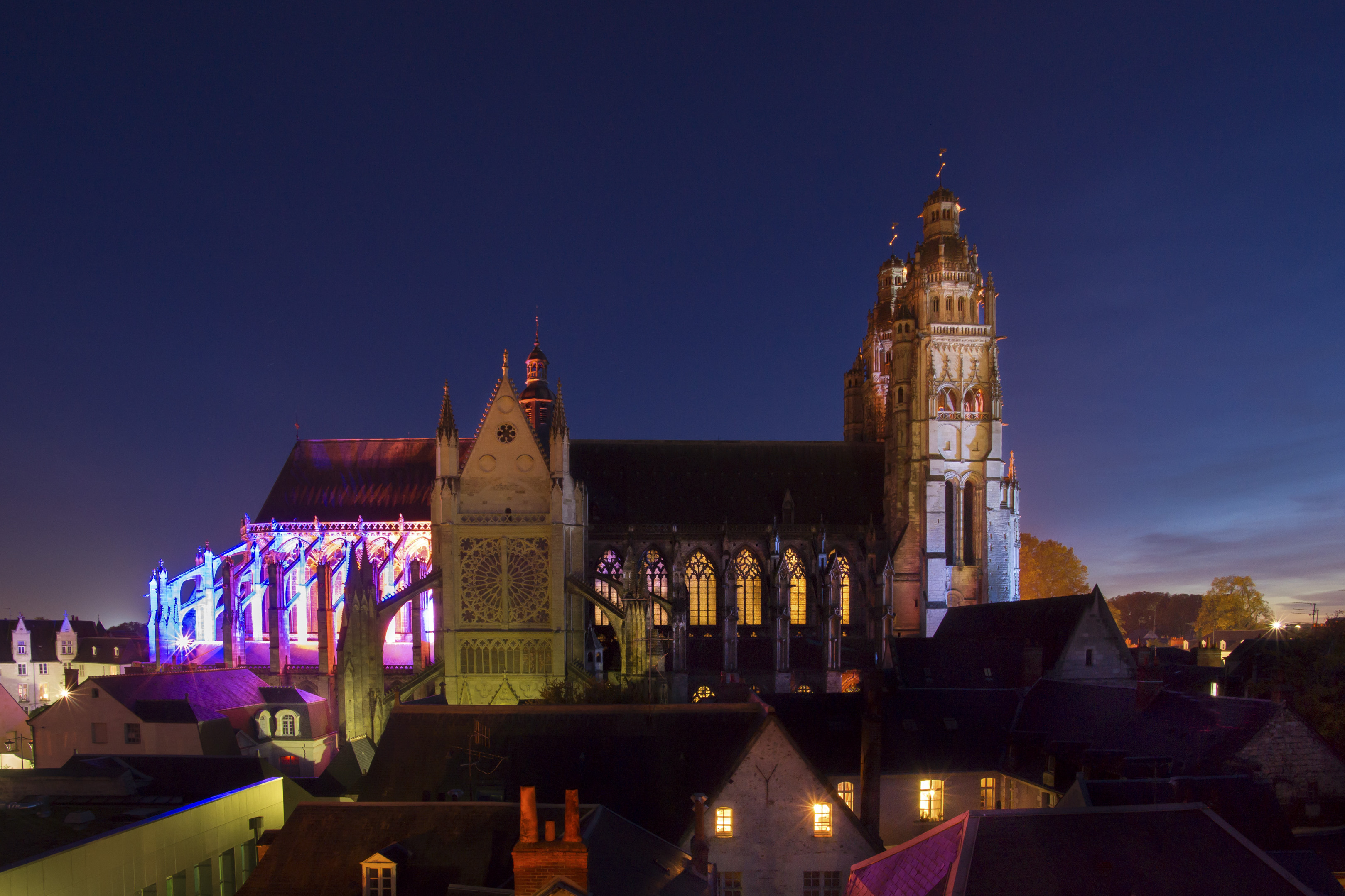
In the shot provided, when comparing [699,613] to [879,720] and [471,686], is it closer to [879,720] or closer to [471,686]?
[471,686]

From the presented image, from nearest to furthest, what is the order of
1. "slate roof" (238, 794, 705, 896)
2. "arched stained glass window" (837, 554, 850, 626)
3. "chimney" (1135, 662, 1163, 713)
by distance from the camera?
1. "slate roof" (238, 794, 705, 896)
2. "chimney" (1135, 662, 1163, 713)
3. "arched stained glass window" (837, 554, 850, 626)

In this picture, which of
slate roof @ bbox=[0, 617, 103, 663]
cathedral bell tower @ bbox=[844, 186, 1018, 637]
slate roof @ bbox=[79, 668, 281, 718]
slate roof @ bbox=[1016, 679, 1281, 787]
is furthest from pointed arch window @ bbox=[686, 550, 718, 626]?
slate roof @ bbox=[0, 617, 103, 663]

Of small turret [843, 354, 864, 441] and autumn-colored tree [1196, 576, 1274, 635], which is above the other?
small turret [843, 354, 864, 441]

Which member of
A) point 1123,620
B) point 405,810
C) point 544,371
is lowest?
point 1123,620

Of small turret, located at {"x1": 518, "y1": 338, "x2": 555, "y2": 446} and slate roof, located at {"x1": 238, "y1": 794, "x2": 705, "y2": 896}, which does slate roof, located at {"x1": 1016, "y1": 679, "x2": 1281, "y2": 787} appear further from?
small turret, located at {"x1": 518, "y1": 338, "x2": 555, "y2": 446}

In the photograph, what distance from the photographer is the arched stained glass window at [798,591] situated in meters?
47.1

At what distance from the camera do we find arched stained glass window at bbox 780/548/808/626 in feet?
154

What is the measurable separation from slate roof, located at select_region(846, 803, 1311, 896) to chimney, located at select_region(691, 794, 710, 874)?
4266mm

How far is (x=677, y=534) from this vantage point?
153ft

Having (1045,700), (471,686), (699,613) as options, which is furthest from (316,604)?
(1045,700)

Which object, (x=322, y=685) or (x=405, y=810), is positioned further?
(x=322, y=685)

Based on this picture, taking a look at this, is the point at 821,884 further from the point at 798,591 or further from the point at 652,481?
the point at 652,481

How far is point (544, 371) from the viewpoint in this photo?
49312 millimetres

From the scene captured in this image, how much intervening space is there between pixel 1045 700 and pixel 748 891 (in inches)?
523
